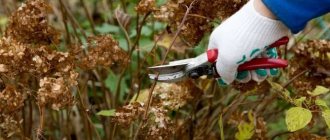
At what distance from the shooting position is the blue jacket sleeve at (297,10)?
134cm

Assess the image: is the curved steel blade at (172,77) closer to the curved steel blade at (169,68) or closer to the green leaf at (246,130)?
the curved steel blade at (169,68)

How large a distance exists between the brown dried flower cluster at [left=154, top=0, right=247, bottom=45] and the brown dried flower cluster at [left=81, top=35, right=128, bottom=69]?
0.48 ft

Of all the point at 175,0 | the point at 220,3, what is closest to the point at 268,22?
the point at 220,3

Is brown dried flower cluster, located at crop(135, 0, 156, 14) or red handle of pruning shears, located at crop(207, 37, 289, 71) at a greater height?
brown dried flower cluster, located at crop(135, 0, 156, 14)

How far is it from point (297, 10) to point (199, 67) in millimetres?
255

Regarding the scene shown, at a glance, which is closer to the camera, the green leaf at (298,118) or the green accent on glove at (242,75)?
the green leaf at (298,118)

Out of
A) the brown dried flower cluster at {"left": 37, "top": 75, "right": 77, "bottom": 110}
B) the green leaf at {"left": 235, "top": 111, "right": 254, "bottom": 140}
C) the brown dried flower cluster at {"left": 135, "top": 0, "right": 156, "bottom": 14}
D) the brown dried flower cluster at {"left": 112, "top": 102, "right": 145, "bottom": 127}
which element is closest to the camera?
the brown dried flower cluster at {"left": 37, "top": 75, "right": 77, "bottom": 110}

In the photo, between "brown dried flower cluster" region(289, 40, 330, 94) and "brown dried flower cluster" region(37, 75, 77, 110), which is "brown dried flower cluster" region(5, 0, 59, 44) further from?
"brown dried flower cluster" region(289, 40, 330, 94)

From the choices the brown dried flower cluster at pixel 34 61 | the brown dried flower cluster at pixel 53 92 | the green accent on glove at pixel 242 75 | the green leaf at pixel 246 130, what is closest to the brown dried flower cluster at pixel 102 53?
the brown dried flower cluster at pixel 34 61

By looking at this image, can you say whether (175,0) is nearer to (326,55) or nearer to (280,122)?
(326,55)

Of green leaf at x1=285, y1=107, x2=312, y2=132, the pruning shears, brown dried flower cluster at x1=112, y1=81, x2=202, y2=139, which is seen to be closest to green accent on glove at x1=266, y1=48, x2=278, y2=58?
the pruning shears

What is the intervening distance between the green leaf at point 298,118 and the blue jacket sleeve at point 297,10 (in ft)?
0.61

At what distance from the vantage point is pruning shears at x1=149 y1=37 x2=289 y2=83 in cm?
139

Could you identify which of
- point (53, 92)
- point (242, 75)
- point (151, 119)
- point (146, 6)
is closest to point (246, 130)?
point (242, 75)
